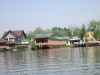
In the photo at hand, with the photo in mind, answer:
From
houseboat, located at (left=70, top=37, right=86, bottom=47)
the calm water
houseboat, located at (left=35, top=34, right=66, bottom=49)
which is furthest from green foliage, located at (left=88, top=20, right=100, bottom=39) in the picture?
the calm water

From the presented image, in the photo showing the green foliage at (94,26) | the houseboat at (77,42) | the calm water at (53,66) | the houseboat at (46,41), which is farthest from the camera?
the green foliage at (94,26)

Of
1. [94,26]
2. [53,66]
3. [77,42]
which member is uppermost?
[94,26]

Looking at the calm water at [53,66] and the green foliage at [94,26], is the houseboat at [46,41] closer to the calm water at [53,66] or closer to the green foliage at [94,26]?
the green foliage at [94,26]

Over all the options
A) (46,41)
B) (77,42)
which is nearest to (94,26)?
(77,42)

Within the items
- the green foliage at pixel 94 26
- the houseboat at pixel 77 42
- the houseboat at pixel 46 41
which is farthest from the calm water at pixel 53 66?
the green foliage at pixel 94 26

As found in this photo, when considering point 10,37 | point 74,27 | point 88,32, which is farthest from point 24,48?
point 74,27

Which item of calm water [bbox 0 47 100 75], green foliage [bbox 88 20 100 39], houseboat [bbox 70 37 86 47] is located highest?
green foliage [bbox 88 20 100 39]

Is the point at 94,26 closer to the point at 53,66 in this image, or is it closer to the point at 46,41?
the point at 46,41

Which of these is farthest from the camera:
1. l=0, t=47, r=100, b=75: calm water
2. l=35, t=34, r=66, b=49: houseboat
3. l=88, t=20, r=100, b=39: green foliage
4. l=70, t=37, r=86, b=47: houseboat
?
l=88, t=20, r=100, b=39: green foliage

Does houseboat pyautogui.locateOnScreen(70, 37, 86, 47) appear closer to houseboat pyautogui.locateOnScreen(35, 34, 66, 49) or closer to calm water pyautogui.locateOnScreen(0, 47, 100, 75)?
houseboat pyautogui.locateOnScreen(35, 34, 66, 49)

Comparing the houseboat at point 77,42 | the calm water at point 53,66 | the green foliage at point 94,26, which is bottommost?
the calm water at point 53,66

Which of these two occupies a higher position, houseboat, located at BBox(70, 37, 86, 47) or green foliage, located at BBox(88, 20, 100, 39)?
green foliage, located at BBox(88, 20, 100, 39)

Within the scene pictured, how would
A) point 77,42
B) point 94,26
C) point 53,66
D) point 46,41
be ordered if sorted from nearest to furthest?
1. point 53,66
2. point 46,41
3. point 77,42
4. point 94,26

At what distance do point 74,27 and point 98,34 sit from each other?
48135mm
